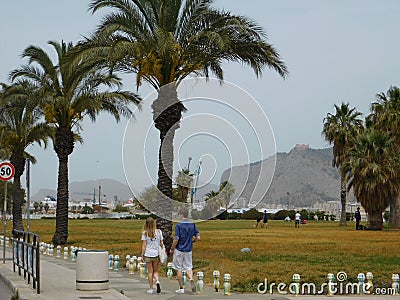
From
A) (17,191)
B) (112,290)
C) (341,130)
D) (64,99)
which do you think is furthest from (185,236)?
(341,130)

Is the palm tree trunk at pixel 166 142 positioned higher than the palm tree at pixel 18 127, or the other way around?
the palm tree at pixel 18 127

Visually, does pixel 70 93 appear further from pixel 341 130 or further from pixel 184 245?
pixel 341 130

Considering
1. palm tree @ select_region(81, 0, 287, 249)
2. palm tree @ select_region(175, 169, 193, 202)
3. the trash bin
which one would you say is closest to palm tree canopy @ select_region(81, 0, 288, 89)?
palm tree @ select_region(81, 0, 287, 249)

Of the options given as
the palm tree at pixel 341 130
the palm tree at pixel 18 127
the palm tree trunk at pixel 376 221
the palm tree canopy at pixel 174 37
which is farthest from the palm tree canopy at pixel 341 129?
the palm tree canopy at pixel 174 37

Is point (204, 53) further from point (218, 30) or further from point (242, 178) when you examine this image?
point (242, 178)

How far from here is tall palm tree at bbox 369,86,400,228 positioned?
6569cm

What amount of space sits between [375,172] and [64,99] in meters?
31.2

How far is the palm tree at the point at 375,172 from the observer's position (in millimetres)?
60250

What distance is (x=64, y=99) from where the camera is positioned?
3656 cm

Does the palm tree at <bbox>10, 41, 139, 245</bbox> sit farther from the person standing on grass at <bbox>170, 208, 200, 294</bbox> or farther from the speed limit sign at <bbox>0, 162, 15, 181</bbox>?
the person standing on grass at <bbox>170, 208, 200, 294</bbox>

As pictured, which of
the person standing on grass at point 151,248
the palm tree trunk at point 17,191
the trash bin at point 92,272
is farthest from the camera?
the palm tree trunk at point 17,191

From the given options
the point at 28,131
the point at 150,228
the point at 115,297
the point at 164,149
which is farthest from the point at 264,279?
the point at 28,131

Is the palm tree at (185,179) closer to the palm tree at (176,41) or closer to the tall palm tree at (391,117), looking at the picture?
the palm tree at (176,41)

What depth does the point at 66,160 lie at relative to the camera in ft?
127
